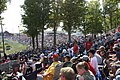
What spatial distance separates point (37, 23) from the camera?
164ft

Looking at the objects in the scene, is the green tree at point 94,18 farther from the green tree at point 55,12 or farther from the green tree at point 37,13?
the green tree at point 37,13

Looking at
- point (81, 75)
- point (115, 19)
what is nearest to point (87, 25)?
point (115, 19)

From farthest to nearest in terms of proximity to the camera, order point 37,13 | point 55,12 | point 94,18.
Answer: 1. point 94,18
2. point 37,13
3. point 55,12

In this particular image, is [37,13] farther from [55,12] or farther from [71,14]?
[71,14]

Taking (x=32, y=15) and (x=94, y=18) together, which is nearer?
(x=32, y=15)

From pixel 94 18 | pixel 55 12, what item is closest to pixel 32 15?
pixel 55 12

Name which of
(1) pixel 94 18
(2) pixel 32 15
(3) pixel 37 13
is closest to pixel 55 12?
(3) pixel 37 13

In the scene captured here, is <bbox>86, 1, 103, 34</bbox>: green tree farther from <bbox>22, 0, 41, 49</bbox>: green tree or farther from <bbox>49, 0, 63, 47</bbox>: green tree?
<bbox>22, 0, 41, 49</bbox>: green tree

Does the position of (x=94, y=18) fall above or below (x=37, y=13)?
below

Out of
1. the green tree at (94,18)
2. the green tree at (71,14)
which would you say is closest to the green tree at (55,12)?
the green tree at (71,14)

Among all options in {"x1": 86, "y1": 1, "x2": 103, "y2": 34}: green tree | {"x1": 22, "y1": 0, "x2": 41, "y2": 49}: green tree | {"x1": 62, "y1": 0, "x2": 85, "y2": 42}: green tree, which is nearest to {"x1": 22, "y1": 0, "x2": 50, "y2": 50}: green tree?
{"x1": 22, "y1": 0, "x2": 41, "y2": 49}: green tree

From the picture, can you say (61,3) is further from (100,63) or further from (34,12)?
(100,63)

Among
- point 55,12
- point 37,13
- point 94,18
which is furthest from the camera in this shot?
point 94,18

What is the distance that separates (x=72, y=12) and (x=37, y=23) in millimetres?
5408
